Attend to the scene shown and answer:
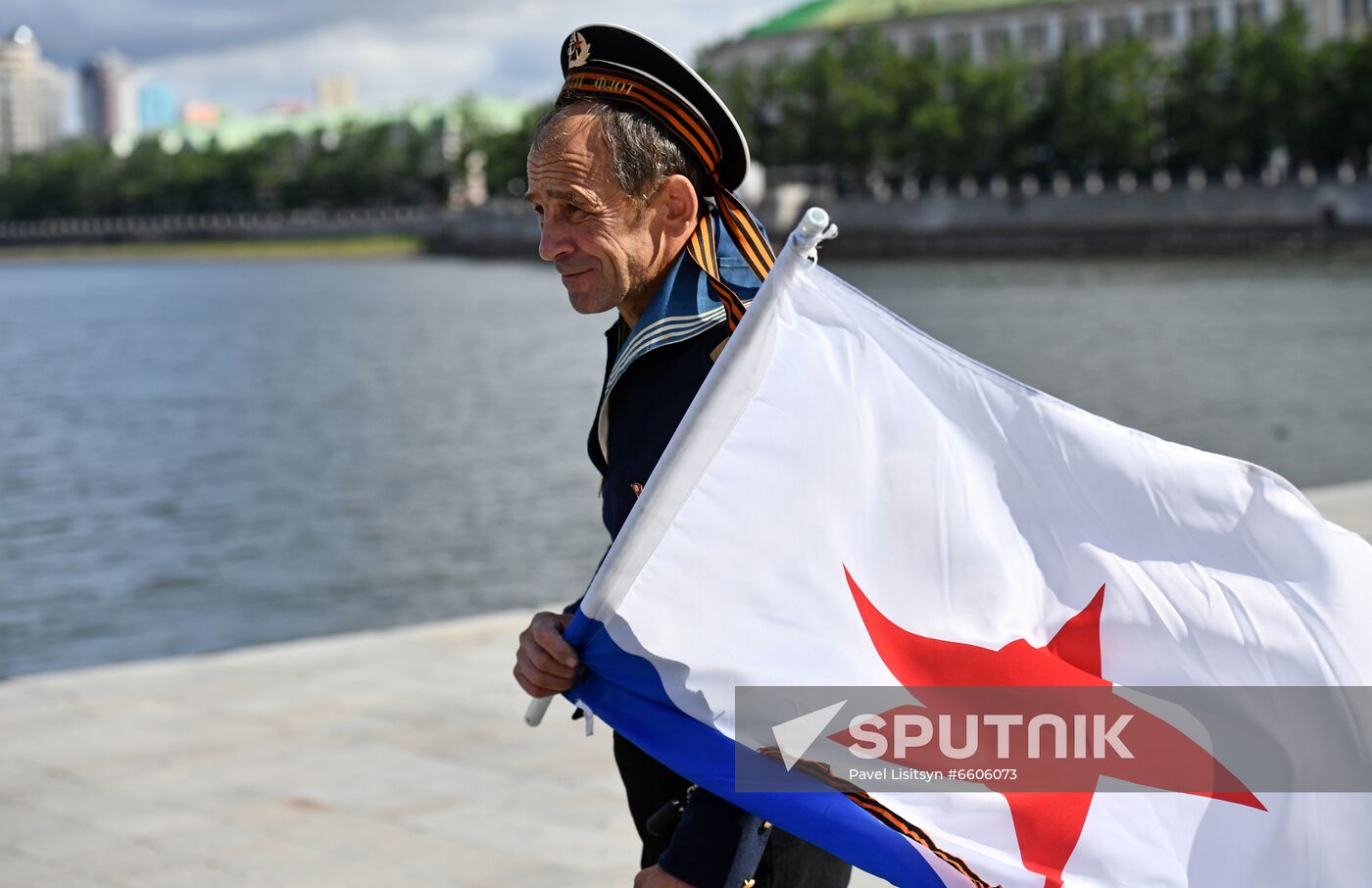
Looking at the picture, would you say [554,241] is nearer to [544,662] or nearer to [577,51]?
[577,51]

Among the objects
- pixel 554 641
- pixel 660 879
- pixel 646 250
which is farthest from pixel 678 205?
pixel 660 879

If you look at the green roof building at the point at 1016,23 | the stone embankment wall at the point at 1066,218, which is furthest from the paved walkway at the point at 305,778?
the green roof building at the point at 1016,23

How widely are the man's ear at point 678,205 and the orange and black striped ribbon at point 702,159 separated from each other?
0.7 inches

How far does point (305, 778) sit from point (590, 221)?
3.31 meters

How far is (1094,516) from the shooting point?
200 cm

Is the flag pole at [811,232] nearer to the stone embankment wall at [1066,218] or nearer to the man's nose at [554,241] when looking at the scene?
the man's nose at [554,241]

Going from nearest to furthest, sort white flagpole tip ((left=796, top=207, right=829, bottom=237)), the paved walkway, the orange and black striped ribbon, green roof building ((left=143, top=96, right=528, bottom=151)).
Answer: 1. white flagpole tip ((left=796, top=207, right=829, bottom=237))
2. the orange and black striped ribbon
3. the paved walkway
4. green roof building ((left=143, top=96, right=528, bottom=151))

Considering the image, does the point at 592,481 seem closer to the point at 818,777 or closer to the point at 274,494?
the point at 274,494

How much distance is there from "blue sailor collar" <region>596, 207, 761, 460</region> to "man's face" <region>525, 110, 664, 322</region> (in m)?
0.04

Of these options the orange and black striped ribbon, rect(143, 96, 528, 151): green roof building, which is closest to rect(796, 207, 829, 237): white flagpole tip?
the orange and black striped ribbon

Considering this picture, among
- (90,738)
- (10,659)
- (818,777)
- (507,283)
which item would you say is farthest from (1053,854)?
(507,283)

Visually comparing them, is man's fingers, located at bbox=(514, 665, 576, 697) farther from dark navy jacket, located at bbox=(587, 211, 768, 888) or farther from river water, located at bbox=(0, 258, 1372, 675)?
river water, located at bbox=(0, 258, 1372, 675)

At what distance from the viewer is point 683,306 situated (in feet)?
6.63

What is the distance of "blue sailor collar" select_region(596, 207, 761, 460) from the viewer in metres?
2.00
